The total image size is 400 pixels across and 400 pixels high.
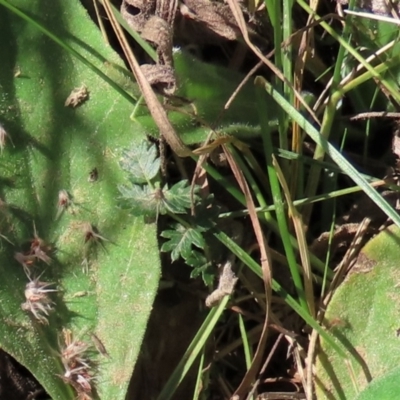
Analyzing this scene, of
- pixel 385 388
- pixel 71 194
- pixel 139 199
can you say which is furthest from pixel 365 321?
pixel 71 194

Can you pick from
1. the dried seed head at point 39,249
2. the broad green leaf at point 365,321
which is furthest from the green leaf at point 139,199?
the broad green leaf at point 365,321

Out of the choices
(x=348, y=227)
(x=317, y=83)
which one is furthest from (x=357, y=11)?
(x=348, y=227)

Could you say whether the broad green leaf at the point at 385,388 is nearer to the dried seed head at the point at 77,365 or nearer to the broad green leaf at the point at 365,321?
the broad green leaf at the point at 365,321

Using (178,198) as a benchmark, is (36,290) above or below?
below

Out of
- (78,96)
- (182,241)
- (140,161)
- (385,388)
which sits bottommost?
(385,388)

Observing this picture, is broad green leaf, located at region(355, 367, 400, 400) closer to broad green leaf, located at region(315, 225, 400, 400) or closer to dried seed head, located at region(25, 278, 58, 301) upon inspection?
broad green leaf, located at region(315, 225, 400, 400)

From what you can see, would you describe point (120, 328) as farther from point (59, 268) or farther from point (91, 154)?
point (91, 154)

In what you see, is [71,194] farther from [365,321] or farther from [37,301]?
[365,321]
